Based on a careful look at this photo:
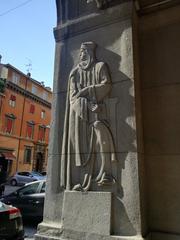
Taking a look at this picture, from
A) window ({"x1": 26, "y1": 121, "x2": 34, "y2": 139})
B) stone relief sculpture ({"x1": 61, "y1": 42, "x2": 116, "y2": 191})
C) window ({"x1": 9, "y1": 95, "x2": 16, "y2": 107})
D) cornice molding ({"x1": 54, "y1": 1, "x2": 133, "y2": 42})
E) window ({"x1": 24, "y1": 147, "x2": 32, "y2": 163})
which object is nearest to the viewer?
stone relief sculpture ({"x1": 61, "y1": 42, "x2": 116, "y2": 191})

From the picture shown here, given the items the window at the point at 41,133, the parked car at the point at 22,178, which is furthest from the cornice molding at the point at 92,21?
the window at the point at 41,133

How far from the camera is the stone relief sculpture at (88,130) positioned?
3115mm

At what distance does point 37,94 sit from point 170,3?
129ft

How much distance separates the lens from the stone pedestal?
2.86 meters

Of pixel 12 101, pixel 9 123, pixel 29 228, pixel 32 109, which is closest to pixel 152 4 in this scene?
pixel 29 228

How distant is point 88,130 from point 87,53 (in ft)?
3.95

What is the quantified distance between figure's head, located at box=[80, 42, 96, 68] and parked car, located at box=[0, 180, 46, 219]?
5.84 meters

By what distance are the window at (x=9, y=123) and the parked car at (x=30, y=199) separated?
26402mm

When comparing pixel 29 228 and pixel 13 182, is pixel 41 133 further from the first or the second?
pixel 29 228

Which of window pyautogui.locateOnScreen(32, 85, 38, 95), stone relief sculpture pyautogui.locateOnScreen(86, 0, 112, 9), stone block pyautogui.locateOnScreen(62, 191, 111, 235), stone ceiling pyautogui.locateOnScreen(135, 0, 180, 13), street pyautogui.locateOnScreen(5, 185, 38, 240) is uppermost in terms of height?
window pyautogui.locateOnScreen(32, 85, 38, 95)

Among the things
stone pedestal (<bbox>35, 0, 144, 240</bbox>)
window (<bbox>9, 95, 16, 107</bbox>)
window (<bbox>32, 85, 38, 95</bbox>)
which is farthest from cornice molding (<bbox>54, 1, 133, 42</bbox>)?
window (<bbox>32, 85, 38, 95</bbox>)

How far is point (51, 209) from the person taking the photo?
330 centimetres

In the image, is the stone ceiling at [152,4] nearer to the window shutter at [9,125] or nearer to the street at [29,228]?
the street at [29,228]

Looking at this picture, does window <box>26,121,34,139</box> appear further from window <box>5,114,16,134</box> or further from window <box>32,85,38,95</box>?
window <box>32,85,38,95</box>
